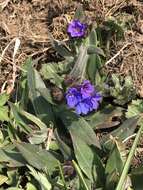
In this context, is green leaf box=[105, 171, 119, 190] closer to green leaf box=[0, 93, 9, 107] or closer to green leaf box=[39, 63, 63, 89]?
green leaf box=[39, 63, 63, 89]

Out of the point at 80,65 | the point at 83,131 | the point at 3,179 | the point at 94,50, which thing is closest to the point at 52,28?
the point at 94,50

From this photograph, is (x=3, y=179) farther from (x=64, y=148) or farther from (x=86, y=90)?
(x=86, y=90)

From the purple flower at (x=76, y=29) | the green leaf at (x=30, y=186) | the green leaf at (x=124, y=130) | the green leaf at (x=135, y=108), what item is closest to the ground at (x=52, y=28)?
the green leaf at (x=135, y=108)

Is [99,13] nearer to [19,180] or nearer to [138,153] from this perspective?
[138,153]

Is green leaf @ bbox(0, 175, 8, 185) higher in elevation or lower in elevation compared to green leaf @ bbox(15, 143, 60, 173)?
lower

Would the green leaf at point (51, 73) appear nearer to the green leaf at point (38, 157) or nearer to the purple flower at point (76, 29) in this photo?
the purple flower at point (76, 29)

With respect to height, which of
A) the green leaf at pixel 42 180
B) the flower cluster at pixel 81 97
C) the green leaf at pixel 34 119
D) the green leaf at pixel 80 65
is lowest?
the green leaf at pixel 42 180

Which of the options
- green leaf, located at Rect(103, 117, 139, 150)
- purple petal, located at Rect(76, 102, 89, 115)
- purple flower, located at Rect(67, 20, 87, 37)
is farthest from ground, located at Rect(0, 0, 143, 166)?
purple petal, located at Rect(76, 102, 89, 115)
